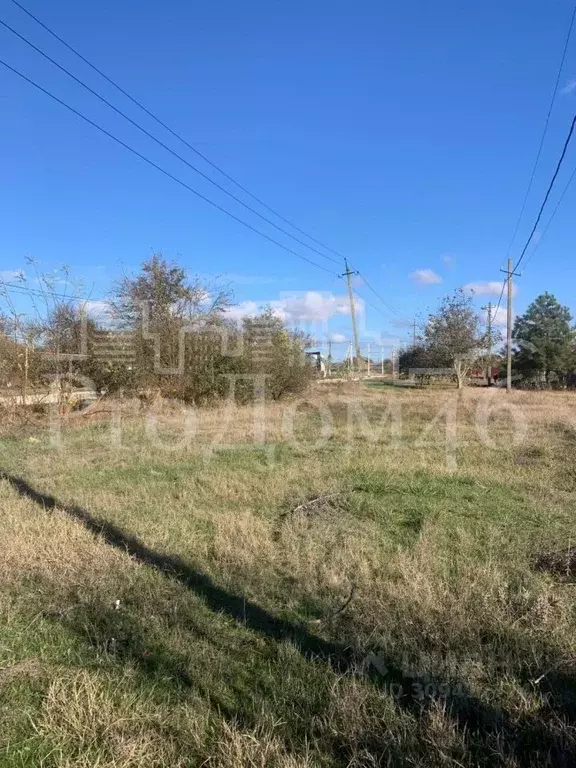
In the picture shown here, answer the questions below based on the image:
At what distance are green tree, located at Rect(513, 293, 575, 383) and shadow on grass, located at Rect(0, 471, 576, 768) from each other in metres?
43.3

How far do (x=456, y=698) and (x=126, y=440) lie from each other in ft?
32.2

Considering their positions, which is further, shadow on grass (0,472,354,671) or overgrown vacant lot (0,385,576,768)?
shadow on grass (0,472,354,671)

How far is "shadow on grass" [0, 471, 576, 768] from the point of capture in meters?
2.18

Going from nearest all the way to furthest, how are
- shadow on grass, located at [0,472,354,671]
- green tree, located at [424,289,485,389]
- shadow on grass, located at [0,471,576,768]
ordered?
1. shadow on grass, located at [0,471,576,768]
2. shadow on grass, located at [0,472,354,671]
3. green tree, located at [424,289,485,389]

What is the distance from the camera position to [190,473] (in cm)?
809

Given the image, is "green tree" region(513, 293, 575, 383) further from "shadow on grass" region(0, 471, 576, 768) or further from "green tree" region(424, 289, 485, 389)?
"shadow on grass" region(0, 471, 576, 768)

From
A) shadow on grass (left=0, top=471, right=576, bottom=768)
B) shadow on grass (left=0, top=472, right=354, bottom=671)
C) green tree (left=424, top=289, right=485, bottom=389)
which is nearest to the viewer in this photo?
shadow on grass (left=0, top=471, right=576, bottom=768)

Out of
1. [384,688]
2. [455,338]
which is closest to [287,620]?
[384,688]

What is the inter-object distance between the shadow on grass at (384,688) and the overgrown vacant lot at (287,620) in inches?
0.4

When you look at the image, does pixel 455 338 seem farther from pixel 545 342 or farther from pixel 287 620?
pixel 287 620

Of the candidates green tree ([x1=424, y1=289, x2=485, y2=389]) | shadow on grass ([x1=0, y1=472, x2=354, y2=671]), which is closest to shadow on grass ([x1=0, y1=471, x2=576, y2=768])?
shadow on grass ([x1=0, y1=472, x2=354, y2=671])

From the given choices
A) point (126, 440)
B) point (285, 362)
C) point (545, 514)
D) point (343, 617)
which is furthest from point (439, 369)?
point (343, 617)

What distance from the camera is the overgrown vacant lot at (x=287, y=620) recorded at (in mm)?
2256

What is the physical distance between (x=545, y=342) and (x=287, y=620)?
43.7m
